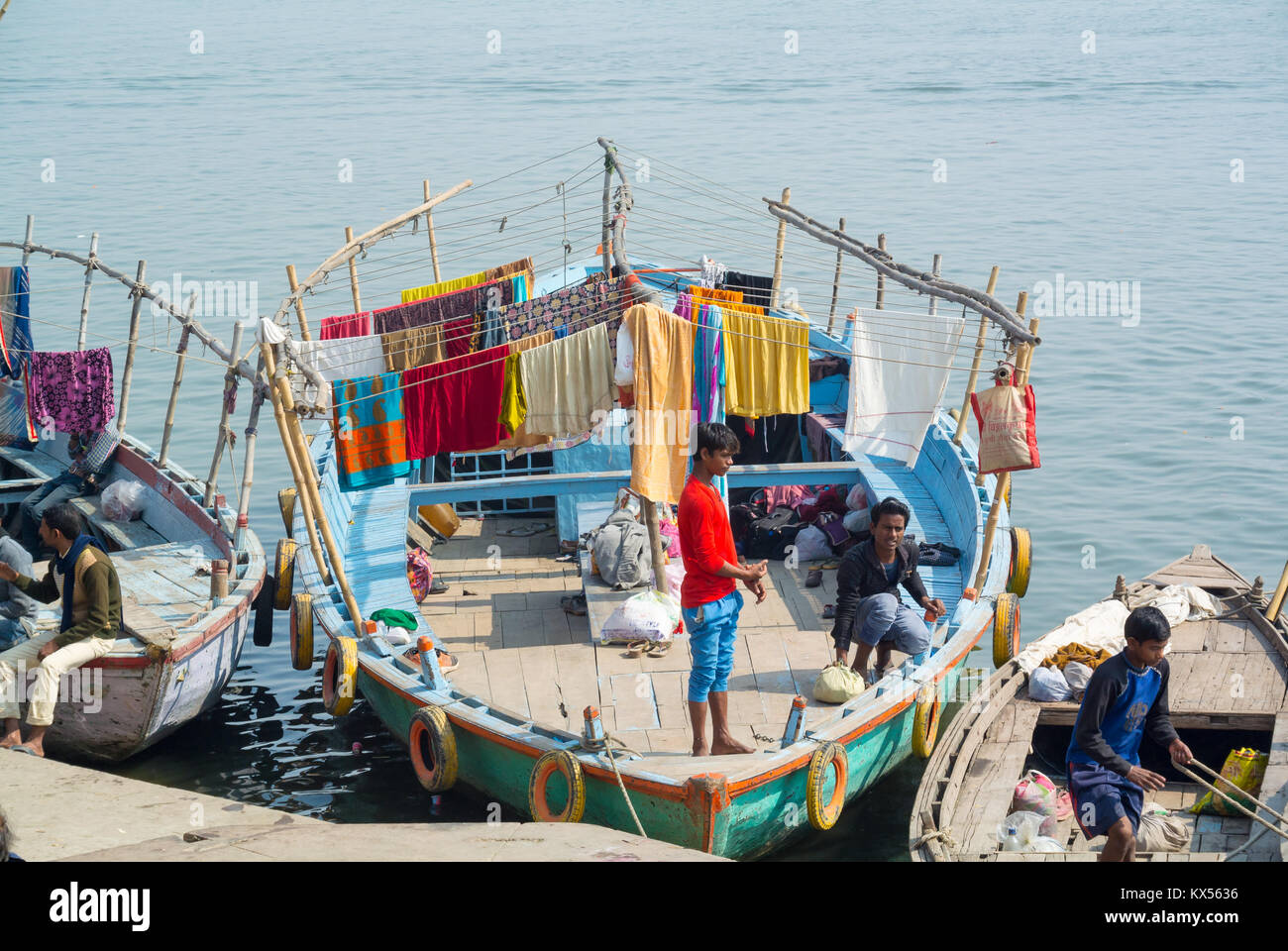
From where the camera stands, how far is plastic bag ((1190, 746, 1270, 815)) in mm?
7977

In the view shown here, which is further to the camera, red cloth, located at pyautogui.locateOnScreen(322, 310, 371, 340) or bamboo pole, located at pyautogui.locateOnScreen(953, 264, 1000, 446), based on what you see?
red cloth, located at pyautogui.locateOnScreen(322, 310, 371, 340)

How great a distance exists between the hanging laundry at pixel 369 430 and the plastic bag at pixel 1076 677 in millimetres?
5229

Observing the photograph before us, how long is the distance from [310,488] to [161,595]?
224 cm

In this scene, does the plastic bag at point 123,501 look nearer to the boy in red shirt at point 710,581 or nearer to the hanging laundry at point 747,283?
the hanging laundry at point 747,283

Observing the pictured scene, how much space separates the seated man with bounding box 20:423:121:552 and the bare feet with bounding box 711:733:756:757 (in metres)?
8.04

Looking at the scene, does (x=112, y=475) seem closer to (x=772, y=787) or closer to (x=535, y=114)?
(x=772, y=787)

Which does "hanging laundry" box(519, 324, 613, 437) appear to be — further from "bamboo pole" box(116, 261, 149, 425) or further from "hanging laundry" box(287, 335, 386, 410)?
"bamboo pole" box(116, 261, 149, 425)

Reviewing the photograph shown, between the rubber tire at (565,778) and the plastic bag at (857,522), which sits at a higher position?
the plastic bag at (857,522)

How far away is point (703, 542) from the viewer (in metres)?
7.55

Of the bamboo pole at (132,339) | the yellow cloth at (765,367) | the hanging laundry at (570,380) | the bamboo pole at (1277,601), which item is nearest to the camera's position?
the bamboo pole at (1277,601)

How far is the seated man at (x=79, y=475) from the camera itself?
13.0 m

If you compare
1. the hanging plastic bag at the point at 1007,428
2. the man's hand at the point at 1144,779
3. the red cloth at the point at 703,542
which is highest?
the hanging plastic bag at the point at 1007,428

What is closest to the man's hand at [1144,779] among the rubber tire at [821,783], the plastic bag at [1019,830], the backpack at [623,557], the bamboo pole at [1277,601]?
the plastic bag at [1019,830]

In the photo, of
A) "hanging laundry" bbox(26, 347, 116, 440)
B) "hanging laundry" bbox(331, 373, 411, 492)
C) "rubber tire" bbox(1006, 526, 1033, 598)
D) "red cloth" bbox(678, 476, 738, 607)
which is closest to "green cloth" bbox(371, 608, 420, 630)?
"hanging laundry" bbox(331, 373, 411, 492)
